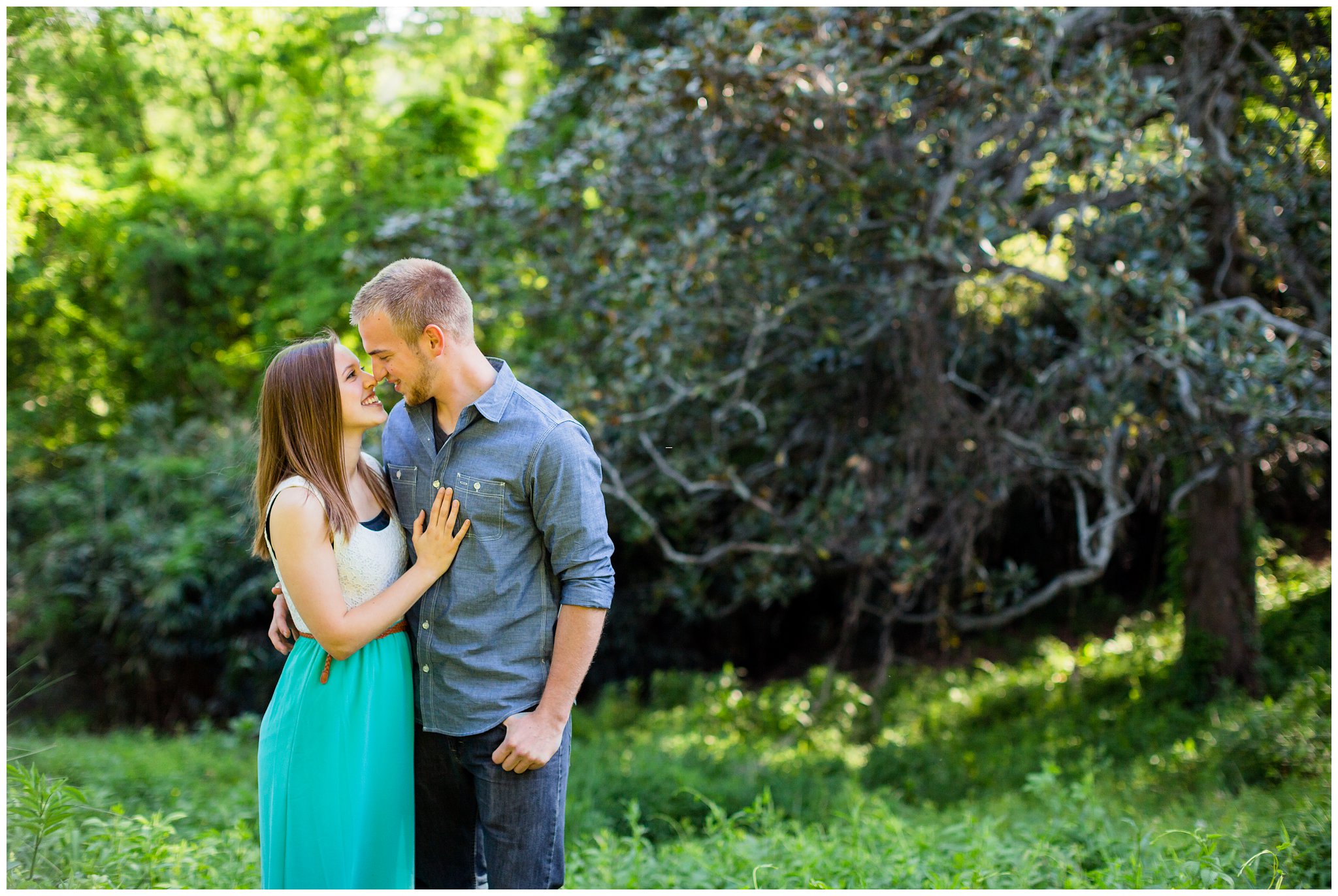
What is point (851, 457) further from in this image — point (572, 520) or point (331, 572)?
point (331, 572)

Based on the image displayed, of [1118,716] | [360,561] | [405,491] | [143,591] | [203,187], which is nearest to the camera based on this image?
[360,561]

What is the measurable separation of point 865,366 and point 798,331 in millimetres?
904

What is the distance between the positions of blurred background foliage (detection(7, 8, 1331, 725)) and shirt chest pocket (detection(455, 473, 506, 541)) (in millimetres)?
791

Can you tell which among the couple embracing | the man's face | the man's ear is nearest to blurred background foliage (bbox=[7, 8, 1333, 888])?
the couple embracing

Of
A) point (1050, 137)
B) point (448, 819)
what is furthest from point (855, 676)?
point (448, 819)

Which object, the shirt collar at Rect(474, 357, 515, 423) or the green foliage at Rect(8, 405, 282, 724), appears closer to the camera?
the shirt collar at Rect(474, 357, 515, 423)

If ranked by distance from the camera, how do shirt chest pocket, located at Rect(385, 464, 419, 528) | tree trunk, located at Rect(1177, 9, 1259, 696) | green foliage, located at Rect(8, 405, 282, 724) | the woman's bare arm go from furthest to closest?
green foliage, located at Rect(8, 405, 282, 724) < tree trunk, located at Rect(1177, 9, 1259, 696) < shirt chest pocket, located at Rect(385, 464, 419, 528) < the woman's bare arm

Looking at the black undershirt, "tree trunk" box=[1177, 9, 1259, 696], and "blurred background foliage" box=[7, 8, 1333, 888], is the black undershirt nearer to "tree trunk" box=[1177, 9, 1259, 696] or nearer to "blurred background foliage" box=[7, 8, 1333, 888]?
"blurred background foliage" box=[7, 8, 1333, 888]

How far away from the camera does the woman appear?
2.13m

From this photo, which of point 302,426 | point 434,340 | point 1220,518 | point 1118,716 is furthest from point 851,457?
point 302,426

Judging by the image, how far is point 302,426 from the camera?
2160 mm

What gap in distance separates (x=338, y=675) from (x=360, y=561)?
26 cm

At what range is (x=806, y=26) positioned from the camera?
185 inches

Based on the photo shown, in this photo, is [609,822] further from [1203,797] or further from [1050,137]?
[1050,137]
